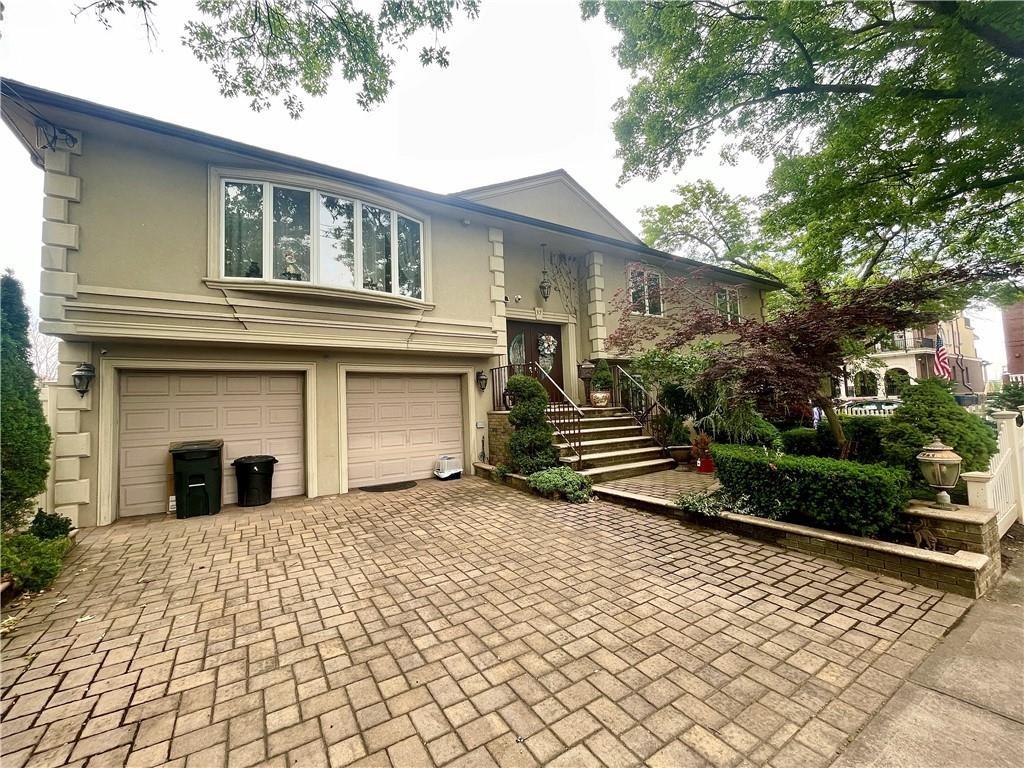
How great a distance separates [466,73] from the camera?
521 centimetres

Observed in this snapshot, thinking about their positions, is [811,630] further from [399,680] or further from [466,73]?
[466,73]

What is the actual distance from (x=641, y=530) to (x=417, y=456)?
4680mm

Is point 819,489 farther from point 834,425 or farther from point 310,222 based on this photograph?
point 310,222

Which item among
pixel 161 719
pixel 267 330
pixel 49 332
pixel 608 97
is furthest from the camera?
pixel 608 97

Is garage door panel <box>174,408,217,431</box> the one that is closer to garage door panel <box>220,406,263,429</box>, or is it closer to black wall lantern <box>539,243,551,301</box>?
garage door panel <box>220,406,263,429</box>

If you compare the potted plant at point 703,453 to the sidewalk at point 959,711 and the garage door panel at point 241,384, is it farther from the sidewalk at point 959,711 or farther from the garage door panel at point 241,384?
the garage door panel at point 241,384

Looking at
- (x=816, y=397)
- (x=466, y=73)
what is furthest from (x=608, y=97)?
(x=816, y=397)

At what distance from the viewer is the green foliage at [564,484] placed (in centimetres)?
602

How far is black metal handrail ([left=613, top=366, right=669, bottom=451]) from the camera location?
8805mm

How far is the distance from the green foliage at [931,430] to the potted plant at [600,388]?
5.19 metres

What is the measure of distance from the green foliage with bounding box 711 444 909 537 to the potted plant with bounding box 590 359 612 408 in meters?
4.35

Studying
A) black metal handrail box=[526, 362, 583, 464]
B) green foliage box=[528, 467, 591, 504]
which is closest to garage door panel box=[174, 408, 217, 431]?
green foliage box=[528, 467, 591, 504]

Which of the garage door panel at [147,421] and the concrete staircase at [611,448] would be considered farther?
the concrete staircase at [611,448]

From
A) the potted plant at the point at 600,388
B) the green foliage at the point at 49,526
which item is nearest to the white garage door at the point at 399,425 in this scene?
the potted plant at the point at 600,388
